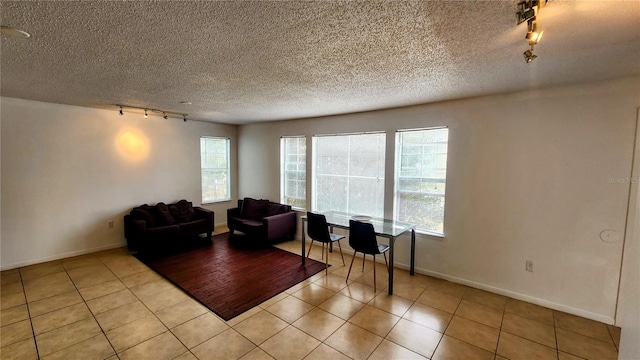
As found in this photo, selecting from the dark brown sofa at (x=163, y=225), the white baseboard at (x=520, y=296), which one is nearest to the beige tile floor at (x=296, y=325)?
the white baseboard at (x=520, y=296)

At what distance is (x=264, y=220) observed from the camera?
483 centimetres

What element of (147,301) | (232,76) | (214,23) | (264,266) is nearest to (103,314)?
(147,301)

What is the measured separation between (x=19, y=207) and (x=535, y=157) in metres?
6.76

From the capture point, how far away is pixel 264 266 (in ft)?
13.3

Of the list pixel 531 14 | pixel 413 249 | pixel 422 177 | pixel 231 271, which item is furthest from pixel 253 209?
pixel 531 14

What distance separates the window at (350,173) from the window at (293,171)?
1.03 ft

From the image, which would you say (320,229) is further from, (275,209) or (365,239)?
(275,209)

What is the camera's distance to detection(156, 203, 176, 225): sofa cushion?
4.84m

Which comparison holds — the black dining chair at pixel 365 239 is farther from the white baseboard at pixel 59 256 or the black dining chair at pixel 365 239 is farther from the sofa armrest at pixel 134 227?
the white baseboard at pixel 59 256

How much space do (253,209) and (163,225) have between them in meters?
1.61

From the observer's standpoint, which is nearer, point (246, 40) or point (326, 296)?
point (246, 40)

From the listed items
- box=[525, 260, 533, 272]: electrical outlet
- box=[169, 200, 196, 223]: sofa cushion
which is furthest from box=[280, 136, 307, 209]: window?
box=[525, 260, 533, 272]: electrical outlet

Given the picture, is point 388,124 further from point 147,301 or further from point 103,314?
point 103,314

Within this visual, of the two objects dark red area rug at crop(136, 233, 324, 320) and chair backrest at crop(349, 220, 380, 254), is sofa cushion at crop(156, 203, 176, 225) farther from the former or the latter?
chair backrest at crop(349, 220, 380, 254)
